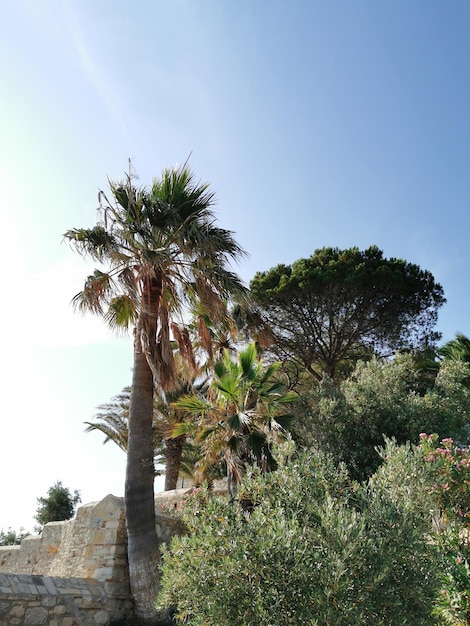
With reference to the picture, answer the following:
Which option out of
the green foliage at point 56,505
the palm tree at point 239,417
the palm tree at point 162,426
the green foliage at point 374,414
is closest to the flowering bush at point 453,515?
the palm tree at point 239,417

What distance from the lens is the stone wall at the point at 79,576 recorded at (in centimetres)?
709

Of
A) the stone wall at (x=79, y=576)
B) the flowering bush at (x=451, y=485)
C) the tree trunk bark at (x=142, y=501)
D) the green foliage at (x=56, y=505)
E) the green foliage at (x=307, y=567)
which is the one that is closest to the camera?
the green foliage at (x=307, y=567)

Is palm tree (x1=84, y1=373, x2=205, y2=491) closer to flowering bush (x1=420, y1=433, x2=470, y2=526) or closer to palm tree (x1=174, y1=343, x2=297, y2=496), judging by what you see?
palm tree (x1=174, y1=343, x2=297, y2=496)

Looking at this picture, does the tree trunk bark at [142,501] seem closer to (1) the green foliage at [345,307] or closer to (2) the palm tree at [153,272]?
(2) the palm tree at [153,272]

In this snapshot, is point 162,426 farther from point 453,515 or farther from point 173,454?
point 453,515

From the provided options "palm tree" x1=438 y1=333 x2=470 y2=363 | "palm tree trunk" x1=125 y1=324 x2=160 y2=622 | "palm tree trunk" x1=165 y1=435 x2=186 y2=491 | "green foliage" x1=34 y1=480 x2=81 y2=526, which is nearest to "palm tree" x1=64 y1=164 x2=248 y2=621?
"palm tree trunk" x1=125 y1=324 x2=160 y2=622

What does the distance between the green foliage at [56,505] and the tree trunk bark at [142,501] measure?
19.6 meters

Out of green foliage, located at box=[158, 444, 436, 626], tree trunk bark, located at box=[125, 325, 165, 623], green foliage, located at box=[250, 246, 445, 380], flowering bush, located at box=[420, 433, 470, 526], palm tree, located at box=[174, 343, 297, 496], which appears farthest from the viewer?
green foliage, located at box=[250, 246, 445, 380]

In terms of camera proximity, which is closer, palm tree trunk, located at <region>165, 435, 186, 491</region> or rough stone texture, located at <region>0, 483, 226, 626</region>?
rough stone texture, located at <region>0, 483, 226, 626</region>

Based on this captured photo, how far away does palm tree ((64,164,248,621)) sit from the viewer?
9.45 metres

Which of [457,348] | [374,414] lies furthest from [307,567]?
[457,348]

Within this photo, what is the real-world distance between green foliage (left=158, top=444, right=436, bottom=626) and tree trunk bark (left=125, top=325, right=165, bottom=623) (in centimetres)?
367

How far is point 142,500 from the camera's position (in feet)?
28.1

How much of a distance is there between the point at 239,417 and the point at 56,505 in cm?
2011
